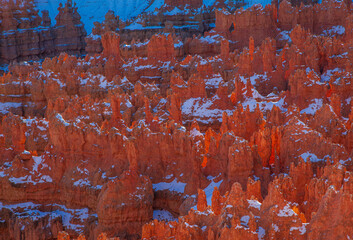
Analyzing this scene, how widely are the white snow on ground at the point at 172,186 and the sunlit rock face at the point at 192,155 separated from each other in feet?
0.13

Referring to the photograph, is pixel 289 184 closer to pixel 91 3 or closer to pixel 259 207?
pixel 259 207

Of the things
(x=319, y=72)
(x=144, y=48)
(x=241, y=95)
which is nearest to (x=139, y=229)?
(x=241, y=95)

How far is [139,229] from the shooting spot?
16453 millimetres

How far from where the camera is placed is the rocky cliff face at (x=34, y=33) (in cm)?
5212

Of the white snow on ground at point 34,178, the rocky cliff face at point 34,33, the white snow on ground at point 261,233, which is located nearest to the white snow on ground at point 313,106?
the white snow on ground at point 34,178

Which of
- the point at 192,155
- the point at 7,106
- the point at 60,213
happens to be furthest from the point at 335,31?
the point at 60,213

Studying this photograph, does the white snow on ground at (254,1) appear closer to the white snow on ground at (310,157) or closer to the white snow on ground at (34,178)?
the white snow on ground at (34,178)

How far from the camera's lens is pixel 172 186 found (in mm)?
17375

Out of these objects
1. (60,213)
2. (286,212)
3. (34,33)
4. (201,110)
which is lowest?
(286,212)

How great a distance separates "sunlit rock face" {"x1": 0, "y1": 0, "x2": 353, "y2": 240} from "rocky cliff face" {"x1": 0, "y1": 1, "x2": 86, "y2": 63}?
21.7m

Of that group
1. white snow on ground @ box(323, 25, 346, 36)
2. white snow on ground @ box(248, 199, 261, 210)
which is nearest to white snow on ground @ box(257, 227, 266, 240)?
white snow on ground @ box(248, 199, 261, 210)

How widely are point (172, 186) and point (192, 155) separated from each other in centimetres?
103

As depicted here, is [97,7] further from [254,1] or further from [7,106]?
[7,106]

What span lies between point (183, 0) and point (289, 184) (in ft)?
110
